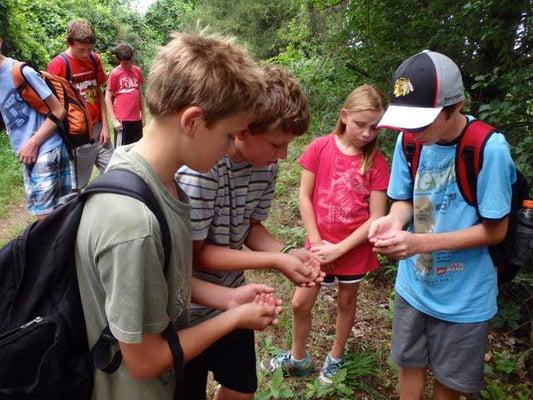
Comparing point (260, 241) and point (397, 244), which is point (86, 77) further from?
point (397, 244)

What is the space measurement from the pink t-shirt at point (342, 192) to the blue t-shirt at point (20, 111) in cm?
195

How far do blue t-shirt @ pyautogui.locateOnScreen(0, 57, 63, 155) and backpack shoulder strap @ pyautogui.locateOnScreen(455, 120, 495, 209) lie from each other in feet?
9.16

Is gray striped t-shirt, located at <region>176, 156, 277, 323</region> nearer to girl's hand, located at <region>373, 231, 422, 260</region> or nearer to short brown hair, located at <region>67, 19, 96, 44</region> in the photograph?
girl's hand, located at <region>373, 231, 422, 260</region>

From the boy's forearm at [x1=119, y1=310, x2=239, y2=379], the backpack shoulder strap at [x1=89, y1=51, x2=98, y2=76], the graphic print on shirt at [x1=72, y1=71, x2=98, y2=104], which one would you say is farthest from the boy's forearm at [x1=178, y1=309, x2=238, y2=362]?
the backpack shoulder strap at [x1=89, y1=51, x2=98, y2=76]

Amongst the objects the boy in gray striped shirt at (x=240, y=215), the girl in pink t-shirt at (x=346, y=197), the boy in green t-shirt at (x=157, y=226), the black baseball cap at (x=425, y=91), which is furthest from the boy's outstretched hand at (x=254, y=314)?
the girl in pink t-shirt at (x=346, y=197)

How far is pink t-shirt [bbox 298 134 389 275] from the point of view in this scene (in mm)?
2535

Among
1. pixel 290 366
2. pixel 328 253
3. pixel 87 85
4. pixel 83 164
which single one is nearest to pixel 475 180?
pixel 328 253

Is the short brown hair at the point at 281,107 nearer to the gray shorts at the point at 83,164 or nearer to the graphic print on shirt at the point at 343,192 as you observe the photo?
the graphic print on shirt at the point at 343,192

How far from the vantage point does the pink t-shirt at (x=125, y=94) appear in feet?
21.4

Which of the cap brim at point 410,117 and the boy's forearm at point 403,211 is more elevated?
the cap brim at point 410,117

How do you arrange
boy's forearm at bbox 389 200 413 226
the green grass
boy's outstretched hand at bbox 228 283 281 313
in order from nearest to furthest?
boy's outstretched hand at bbox 228 283 281 313 → boy's forearm at bbox 389 200 413 226 → the green grass

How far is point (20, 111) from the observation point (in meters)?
3.21

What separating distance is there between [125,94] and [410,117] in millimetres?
5631

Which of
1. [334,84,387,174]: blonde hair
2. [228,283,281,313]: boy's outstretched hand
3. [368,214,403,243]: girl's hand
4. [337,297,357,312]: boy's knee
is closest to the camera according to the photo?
[228,283,281,313]: boy's outstretched hand
